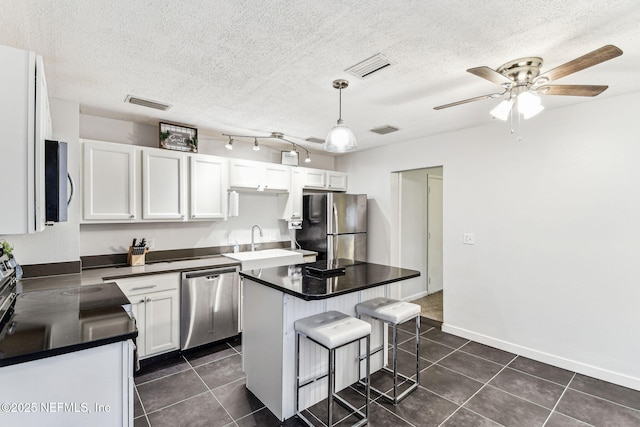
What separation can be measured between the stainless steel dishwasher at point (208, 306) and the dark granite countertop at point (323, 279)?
94cm

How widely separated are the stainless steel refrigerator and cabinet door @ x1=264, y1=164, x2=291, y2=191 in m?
0.46

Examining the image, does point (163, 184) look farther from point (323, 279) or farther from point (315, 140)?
point (323, 279)

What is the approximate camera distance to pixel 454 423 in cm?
213

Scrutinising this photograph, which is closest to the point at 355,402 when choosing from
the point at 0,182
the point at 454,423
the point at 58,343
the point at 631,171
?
the point at 454,423

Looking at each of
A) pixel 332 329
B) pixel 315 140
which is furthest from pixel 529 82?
pixel 315 140

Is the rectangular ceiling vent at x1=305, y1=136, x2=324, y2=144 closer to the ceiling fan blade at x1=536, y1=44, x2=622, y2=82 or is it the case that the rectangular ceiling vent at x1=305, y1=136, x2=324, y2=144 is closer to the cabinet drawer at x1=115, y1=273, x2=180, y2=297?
the cabinet drawer at x1=115, y1=273, x2=180, y2=297

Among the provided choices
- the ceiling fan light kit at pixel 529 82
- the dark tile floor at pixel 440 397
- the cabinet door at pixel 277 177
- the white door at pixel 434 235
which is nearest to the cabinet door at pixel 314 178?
the cabinet door at pixel 277 177

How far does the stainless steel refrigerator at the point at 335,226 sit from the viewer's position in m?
4.31

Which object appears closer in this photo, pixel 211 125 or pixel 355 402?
pixel 355 402

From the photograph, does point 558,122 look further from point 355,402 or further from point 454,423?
point 355,402

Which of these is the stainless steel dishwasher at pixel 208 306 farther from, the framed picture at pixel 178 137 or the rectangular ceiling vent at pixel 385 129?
the rectangular ceiling vent at pixel 385 129

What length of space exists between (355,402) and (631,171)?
9.93 feet

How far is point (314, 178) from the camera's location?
15.3 feet

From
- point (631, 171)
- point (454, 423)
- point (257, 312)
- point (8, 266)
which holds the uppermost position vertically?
point (631, 171)
